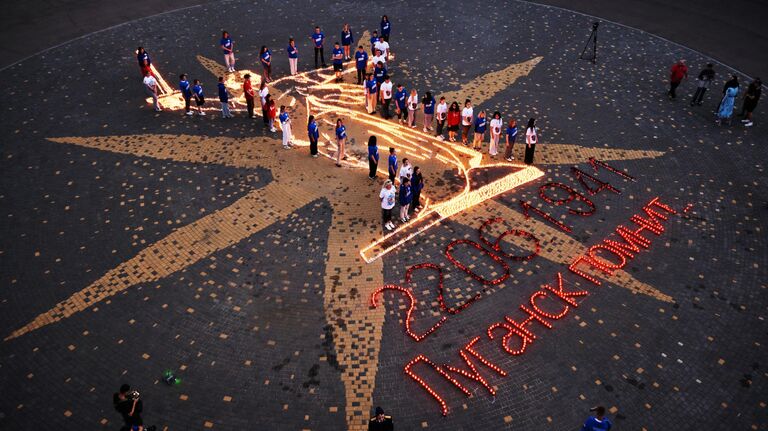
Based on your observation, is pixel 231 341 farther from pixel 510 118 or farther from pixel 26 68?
pixel 26 68

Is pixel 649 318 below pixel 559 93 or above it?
below

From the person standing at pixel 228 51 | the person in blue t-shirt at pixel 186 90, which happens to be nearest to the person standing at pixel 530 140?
the person in blue t-shirt at pixel 186 90

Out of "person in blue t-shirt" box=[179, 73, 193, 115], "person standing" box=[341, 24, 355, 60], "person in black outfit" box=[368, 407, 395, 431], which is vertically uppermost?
"person standing" box=[341, 24, 355, 60]

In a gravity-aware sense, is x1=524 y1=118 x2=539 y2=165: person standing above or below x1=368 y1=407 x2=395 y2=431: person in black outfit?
above

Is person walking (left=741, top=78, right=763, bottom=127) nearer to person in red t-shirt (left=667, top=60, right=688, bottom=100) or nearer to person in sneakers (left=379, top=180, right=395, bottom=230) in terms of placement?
person in red t-shirt (left=667, top=60, right=688, bottom=100)

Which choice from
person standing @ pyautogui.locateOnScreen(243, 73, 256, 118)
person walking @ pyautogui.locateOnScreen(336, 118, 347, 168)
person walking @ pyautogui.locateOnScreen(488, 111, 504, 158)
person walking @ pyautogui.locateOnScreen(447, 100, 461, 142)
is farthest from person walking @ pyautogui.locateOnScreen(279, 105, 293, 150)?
person walking @ pyautogui.locateOnScreen(488, 111, 504, 158)

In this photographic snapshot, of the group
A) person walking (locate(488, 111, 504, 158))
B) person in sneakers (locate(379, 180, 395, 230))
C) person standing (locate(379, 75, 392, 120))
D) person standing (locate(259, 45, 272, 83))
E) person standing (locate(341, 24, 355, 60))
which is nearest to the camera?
person in sneakers (locate(379, 180, 395, 230))

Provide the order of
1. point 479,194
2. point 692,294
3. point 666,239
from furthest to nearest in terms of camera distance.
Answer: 1. point 479,194
2. point 666,239
3. point 692,294

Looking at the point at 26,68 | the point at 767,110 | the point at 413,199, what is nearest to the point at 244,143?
the point at 413,199
